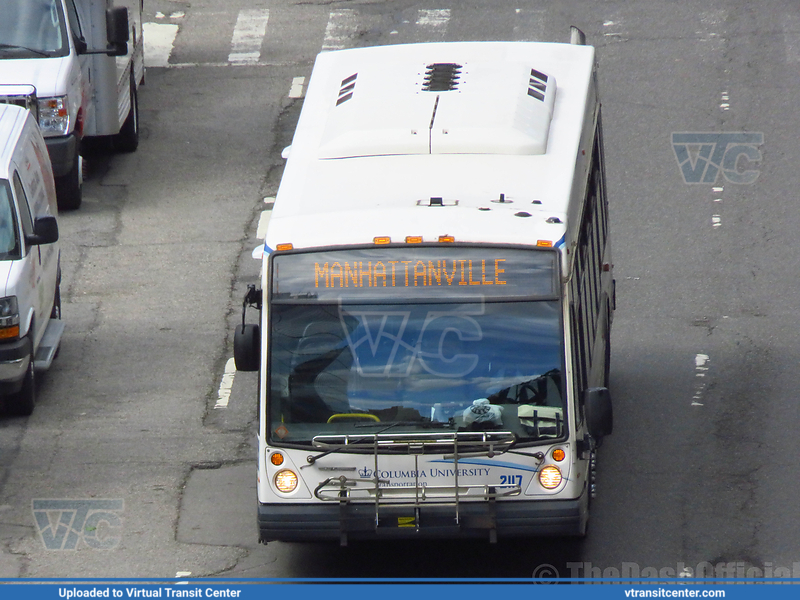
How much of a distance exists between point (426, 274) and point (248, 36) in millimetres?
15303

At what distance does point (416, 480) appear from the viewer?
9.37 m

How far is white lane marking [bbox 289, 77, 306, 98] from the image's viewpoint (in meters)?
21.5

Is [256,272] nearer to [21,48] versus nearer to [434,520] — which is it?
[21,48]

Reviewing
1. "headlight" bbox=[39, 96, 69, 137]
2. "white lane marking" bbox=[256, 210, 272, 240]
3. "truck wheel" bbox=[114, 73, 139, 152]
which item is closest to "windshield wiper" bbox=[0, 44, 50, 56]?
"headlight" bbox=[39, 96, 69, 137]

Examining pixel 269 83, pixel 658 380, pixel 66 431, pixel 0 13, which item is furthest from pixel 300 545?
pixel 269 83

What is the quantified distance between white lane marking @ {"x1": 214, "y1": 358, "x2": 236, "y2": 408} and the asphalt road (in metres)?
0.03

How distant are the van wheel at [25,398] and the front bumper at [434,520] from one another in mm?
4118

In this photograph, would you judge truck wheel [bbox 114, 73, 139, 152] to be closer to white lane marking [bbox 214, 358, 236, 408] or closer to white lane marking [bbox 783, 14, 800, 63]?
white lane marking [bbox 214, 358, 236, 408]

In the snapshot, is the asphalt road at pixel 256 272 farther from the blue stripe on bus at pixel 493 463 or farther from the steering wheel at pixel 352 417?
the steering wheel at pixel 352 417

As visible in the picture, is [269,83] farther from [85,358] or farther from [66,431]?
[66,431]

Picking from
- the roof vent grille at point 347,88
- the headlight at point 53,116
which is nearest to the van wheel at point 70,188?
the headlight at point 53,116

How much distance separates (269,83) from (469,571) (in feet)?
42.3

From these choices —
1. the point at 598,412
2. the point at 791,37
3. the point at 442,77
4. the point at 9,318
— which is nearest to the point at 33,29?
the point at 9,318

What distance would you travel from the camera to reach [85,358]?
46.7 ft
